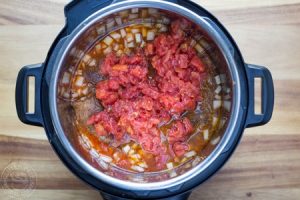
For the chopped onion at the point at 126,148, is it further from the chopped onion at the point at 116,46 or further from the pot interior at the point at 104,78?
the chopped onion at the point at 116,46

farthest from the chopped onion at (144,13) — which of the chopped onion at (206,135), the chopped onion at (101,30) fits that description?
the chopped onion at (206,135)

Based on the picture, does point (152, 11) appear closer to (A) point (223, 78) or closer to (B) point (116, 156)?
(A) point (223, 78)

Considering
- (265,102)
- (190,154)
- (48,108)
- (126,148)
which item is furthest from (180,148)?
(48,108)

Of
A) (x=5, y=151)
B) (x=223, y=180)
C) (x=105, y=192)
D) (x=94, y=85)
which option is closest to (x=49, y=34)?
(x=94, y=85)

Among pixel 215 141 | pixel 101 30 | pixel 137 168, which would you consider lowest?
pixel 137 168

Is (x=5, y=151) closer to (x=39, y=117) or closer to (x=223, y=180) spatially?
(x=39, y=117)

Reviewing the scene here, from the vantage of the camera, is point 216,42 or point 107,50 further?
point 107,50

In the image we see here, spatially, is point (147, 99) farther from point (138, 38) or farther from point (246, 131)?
point (246, 131)

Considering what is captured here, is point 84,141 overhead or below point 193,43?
below
